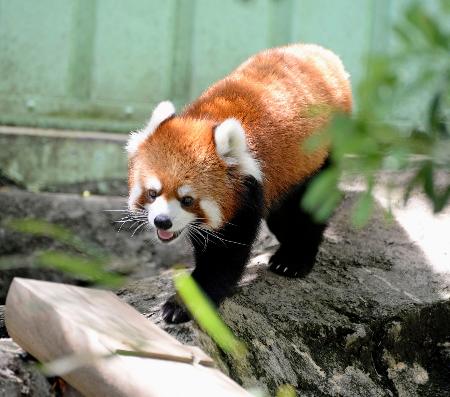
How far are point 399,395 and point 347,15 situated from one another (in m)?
3.04

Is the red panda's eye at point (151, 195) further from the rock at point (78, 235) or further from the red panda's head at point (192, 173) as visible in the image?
the rock at point (78, 235)

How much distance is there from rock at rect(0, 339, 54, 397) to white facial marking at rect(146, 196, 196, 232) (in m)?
0.86

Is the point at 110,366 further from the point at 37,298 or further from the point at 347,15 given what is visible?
the point at 347,15

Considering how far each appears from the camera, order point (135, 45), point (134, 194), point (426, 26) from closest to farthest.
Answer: point (426, 26) → point (134, 194) → point (135, 45)

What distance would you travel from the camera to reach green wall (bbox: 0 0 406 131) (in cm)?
502

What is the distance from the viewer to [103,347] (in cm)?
196

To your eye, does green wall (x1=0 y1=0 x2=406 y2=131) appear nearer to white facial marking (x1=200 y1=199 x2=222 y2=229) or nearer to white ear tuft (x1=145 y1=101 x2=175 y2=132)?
white ear tuft (x1=145 y1=101 x2=175 y2=132)

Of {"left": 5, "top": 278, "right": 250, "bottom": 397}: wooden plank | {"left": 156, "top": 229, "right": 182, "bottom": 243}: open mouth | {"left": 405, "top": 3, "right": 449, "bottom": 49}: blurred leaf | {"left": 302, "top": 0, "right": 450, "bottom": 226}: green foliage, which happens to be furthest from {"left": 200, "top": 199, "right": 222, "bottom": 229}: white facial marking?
{"left": 405, "top": 3, "right": 449, "bottom": 49}: blurred leaf

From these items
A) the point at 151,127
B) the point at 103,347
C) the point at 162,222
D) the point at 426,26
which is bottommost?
the point at 162,222

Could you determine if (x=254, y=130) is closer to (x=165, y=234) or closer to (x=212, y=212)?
(x=212, y=212)

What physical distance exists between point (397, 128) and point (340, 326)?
2.04m

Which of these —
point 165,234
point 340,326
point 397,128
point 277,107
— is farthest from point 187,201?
point 397,128

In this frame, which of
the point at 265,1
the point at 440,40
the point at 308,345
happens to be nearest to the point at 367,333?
the point at 308,345

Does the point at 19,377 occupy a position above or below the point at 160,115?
below
